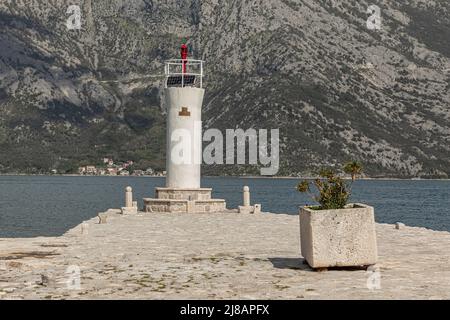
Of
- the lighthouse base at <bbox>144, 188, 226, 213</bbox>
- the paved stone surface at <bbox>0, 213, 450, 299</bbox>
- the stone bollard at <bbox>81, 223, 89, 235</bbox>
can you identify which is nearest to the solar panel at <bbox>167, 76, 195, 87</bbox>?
the lighthouse base at <bbox>144, 188, 226, 213</bbox>

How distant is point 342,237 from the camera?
14.5 metres

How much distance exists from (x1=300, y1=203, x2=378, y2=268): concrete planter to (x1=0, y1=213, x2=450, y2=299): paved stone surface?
1.09 feet

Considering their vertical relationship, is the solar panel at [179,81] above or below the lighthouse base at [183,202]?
above

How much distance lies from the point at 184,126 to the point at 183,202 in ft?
16.1

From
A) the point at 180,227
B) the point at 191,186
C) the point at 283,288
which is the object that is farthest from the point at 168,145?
the point at 283,288

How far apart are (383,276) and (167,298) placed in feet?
16.7

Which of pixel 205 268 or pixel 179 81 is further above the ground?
pixel 179 81

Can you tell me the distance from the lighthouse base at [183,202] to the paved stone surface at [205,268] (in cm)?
1247

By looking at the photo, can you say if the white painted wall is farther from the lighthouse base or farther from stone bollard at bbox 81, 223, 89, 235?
stone bollard at bbox 81, 223, 89, 235

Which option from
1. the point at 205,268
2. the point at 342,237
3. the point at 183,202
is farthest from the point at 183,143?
the point at 342,237

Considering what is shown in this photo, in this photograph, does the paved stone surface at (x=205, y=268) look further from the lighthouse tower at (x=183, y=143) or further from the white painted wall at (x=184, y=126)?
the white painted wall at (x=184, y=126)

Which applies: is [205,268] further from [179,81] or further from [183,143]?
[179,81]

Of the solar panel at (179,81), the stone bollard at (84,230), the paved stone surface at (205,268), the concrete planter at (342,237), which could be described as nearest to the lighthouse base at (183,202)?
the solar panel at (179,81)

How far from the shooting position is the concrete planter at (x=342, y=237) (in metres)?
14.6
